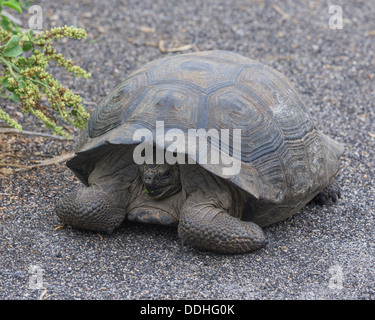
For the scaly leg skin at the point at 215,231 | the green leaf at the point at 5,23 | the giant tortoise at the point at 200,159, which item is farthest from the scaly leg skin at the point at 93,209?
the green leaf at the point at 5,23

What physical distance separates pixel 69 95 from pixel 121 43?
2.78 m

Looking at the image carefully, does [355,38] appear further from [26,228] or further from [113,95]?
[26,228]

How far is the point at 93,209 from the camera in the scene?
11.7 feet

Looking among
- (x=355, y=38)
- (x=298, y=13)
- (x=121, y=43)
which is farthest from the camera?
(x=298, y=13)

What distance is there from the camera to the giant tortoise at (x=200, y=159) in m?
3.44

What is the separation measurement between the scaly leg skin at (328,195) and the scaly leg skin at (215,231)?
0.92 metres

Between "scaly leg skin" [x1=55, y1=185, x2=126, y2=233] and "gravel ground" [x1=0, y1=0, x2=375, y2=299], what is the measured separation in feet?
0.30

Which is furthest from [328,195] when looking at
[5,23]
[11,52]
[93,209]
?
[5,23]

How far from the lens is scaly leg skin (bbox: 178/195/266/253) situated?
3.40 metres

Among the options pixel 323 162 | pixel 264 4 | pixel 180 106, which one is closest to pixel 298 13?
pixel 264 4

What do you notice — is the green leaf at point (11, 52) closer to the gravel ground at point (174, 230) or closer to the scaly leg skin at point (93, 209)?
the gravel ground at point (174, 230)

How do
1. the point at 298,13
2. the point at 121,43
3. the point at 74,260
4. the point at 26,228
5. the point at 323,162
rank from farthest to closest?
the point at 298,13 → the point at 121,43 → the point at 323,162 → the point at 26,228 → the point at 74,260

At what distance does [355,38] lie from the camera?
718 centimetres

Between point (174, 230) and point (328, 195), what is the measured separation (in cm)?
124
